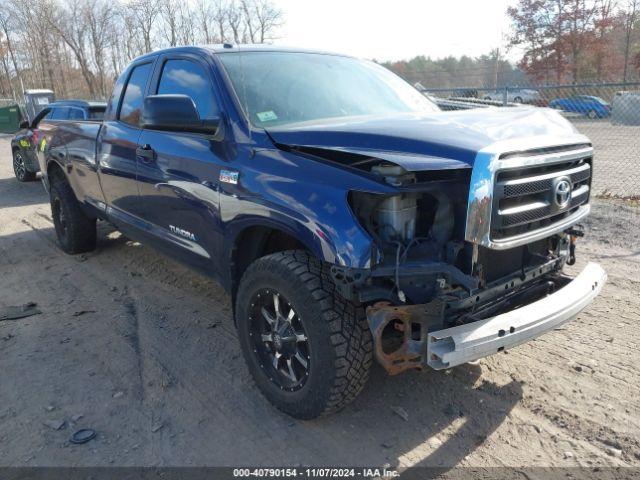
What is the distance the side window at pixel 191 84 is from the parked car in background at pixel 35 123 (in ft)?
19.8

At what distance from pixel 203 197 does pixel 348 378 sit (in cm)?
152

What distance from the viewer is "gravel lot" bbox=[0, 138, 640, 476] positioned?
2721mm

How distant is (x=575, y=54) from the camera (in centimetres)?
4191

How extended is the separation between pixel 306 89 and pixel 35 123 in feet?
24.4

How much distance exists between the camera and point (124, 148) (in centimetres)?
436

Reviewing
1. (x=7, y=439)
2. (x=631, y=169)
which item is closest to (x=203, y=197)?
(x=7, y=439)

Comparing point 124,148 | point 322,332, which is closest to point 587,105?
point 124,148

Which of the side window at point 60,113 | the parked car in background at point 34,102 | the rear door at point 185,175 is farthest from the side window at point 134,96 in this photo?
the parked car in background at point 34,102

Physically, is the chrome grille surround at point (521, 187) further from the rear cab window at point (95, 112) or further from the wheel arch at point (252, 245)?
the rear cab window at point (95, 112)

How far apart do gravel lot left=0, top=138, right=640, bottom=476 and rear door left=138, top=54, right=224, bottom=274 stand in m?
0.72

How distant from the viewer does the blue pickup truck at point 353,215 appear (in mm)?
2477

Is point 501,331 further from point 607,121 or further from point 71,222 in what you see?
point 607,121

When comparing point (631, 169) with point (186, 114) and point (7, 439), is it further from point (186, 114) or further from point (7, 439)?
point (7, 439)

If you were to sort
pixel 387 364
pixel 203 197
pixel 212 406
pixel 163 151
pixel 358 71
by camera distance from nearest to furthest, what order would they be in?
1. pixel 387 364
2. pixel 212 406
3. pixel 203 197
4. pixel 163 151
5. pixel 358 71
